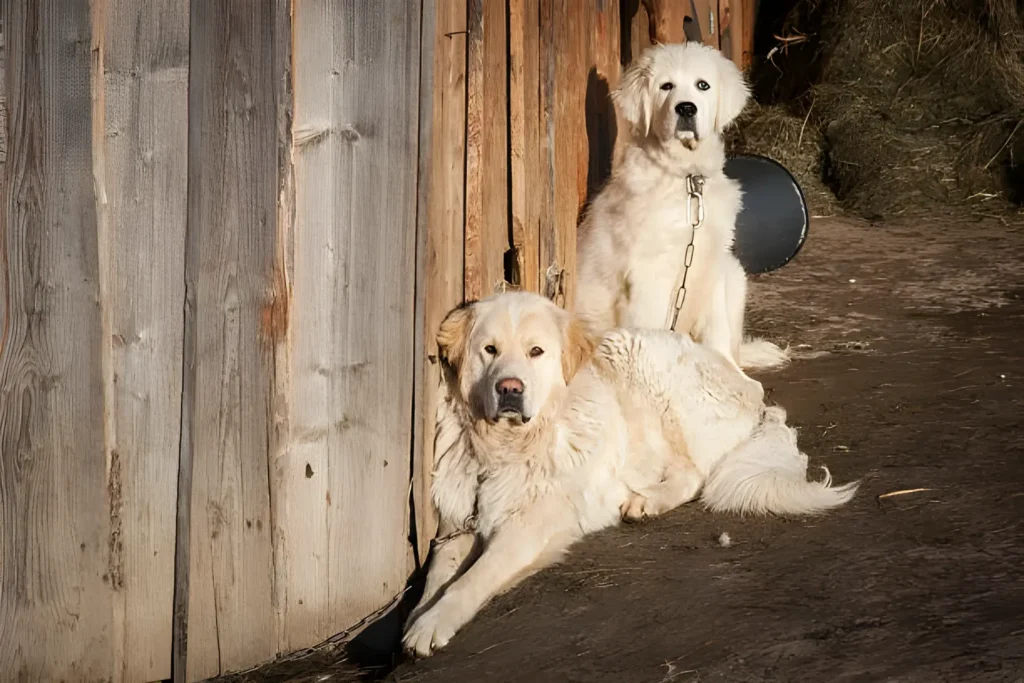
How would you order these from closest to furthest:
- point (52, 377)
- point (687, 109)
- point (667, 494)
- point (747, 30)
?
point (52, 377) → point (667, 494) → point (687, 109) → point (747, 30)

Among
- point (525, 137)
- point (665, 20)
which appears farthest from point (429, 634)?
point (665, 20)

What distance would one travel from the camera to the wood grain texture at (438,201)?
395 centimetres

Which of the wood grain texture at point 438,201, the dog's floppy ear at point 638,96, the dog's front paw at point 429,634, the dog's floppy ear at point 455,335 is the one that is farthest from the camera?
the dog's floppy ear at point 638,96

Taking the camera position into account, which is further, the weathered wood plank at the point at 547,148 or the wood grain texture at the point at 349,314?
the weathered wood plank at the point at 547,148

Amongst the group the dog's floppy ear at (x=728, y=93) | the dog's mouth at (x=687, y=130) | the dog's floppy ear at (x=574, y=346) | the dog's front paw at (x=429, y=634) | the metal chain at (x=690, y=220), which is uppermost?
the dog's floppy ear at (x=728, y=93)

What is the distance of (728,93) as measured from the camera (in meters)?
5.87

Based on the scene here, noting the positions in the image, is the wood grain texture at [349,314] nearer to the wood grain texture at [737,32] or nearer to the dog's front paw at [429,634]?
the dog's front paw at [429,634]

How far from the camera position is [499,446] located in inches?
171

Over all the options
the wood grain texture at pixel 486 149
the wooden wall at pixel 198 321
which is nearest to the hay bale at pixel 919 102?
the wood grain texture at pixel 486 149

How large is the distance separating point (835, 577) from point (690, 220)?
2332mm

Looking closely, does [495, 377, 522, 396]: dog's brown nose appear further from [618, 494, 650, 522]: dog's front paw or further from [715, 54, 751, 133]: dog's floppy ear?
[715, 54, 751, 133]: dog's floppy ear

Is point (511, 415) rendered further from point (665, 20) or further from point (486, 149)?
point (665, 20)

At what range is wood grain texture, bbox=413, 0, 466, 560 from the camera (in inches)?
156

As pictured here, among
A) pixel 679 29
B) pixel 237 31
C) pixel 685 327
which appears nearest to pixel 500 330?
pixel 237 31
